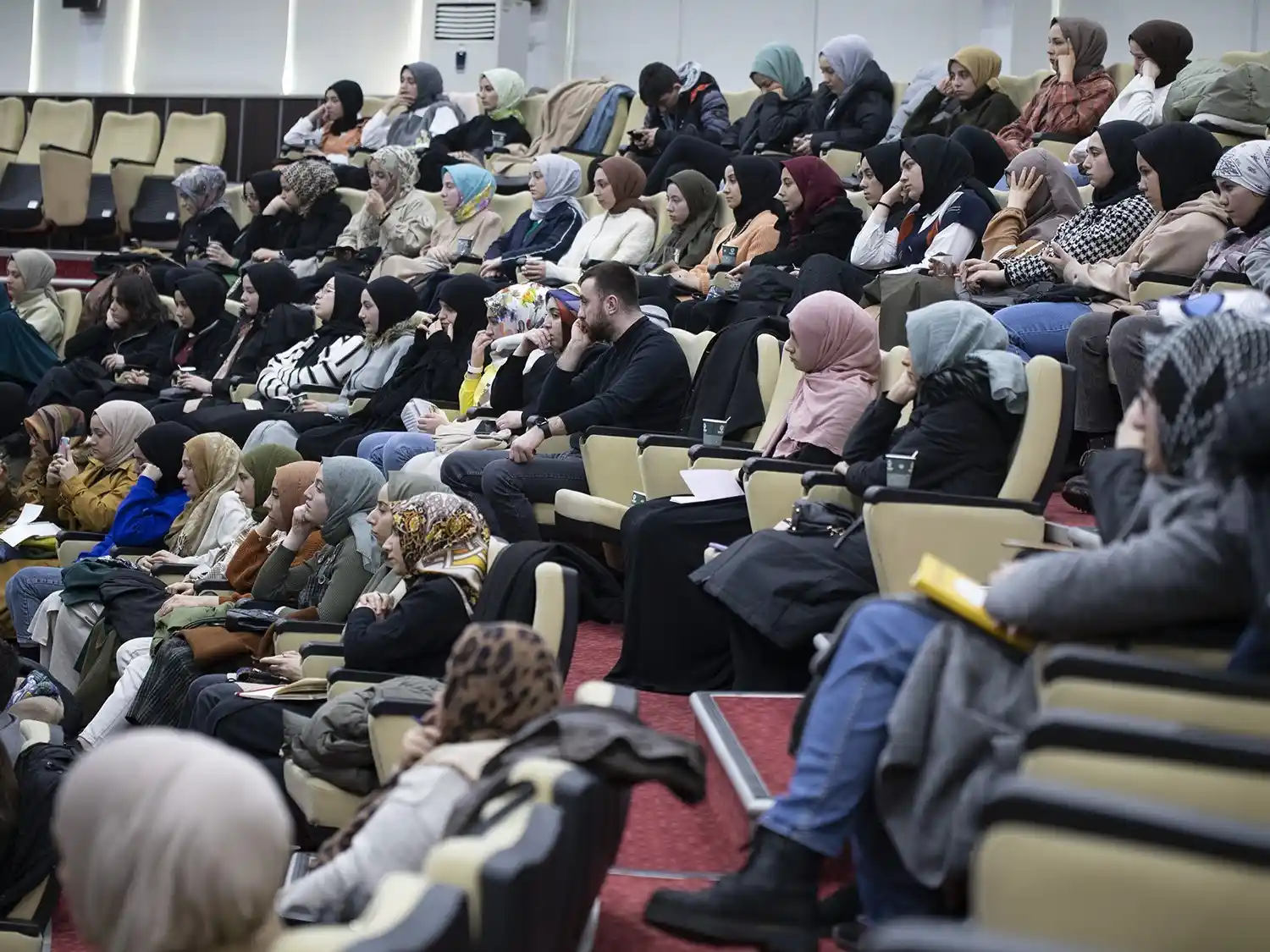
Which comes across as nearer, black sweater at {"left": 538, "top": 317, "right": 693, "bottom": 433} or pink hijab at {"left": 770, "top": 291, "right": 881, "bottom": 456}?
pink hijab at {"left": 770, "top": 291, "right": 881, "bottom": 456}

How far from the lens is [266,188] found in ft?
28.9

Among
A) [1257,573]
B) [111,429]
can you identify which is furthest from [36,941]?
[111,429]

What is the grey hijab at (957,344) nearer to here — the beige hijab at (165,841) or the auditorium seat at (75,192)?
the beige hijab at (165,841)

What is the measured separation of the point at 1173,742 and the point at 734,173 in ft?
15.4

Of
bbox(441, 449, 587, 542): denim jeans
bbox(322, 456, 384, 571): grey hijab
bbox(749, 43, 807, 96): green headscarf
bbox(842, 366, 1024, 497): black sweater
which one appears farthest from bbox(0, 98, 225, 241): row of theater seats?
bbox(842, 366, 1024, 497): black sweater

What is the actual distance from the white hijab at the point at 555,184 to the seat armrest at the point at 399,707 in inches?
180

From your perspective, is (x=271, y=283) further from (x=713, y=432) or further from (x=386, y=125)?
(x=713, y=432)

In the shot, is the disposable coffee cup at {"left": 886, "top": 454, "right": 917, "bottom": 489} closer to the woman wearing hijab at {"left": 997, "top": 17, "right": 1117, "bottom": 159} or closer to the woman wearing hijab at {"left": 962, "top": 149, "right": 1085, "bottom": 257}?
the woman wearing hijab at {"left": 962, "top": 149, "right": 1085, "bottom": 257}

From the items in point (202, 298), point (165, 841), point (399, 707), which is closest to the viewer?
point (165, 841)

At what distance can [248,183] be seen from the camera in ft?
29.2

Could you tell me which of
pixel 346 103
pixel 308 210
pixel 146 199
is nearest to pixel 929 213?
pixel 308 210

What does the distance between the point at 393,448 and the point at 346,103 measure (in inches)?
204

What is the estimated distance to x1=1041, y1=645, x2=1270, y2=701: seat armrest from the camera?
163cm

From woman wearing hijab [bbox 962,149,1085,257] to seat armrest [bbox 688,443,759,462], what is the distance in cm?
127
